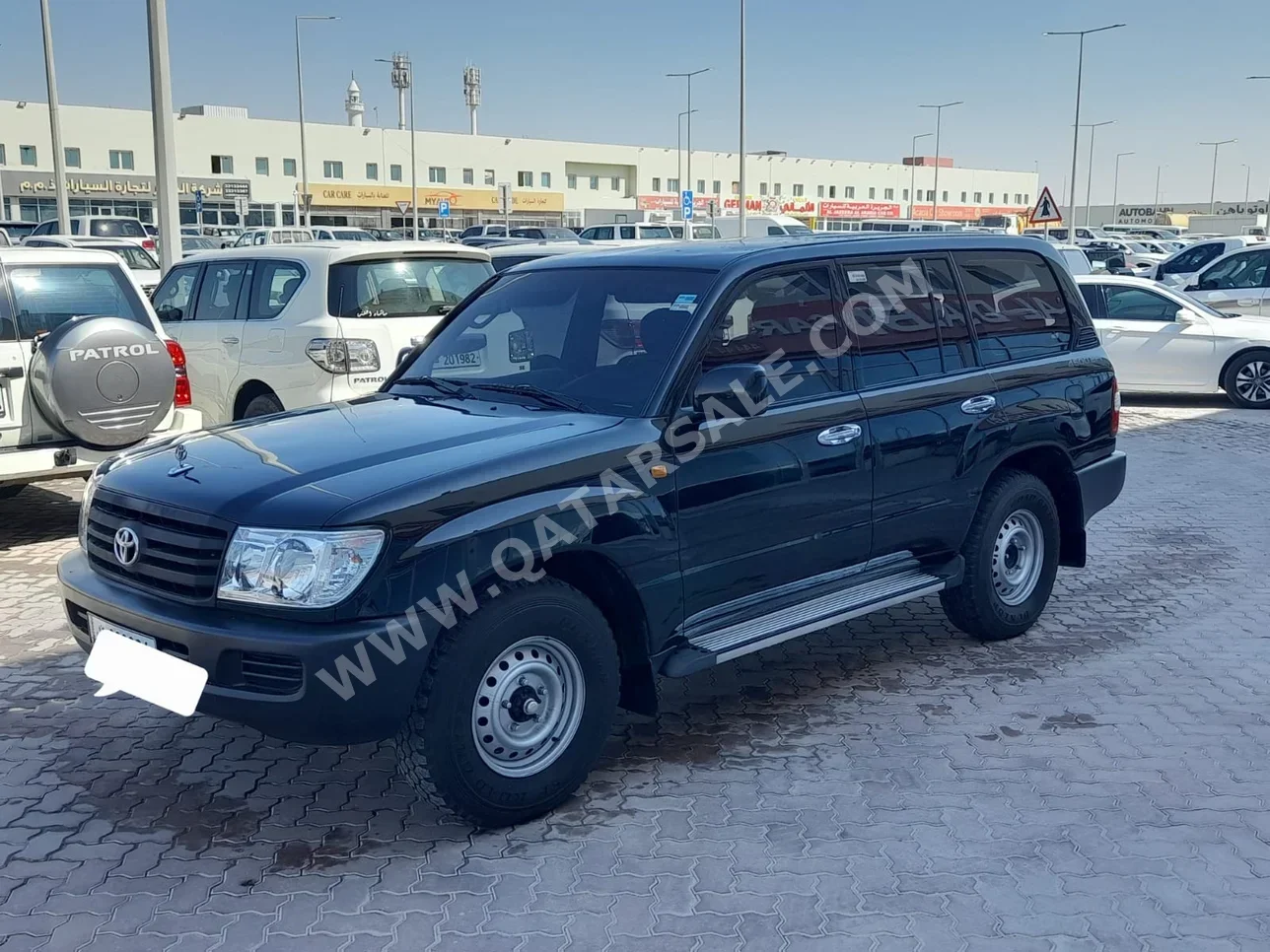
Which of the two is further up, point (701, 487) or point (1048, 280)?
A: point (1048, 280)

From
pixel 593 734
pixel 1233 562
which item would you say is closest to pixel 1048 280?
pixel 1233 562

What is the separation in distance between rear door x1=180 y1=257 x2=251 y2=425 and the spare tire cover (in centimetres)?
232

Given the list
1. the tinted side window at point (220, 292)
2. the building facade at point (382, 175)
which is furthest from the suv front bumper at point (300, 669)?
the building facade at point (382, 175)

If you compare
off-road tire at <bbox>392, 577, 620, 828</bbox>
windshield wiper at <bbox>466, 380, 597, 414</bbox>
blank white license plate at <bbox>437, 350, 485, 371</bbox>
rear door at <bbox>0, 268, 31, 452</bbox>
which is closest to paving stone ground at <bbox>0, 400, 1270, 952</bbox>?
off-road tire at <bbox>392, 577, 620, 828</bbox>

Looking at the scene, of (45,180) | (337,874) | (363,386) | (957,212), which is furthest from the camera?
(957,212)

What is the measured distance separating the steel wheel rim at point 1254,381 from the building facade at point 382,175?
1209 inches

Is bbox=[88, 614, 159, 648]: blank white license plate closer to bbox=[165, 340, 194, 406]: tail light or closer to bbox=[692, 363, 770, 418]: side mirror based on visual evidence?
bbox=[692, 363, 770, 418]: side mirror

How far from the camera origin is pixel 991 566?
18.9 feet

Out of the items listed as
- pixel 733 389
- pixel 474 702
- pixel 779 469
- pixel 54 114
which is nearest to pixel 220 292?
pixel 779 469

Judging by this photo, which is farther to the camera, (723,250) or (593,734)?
(723,250)

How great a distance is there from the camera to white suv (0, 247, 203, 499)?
6.96 m

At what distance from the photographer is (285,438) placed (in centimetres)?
441

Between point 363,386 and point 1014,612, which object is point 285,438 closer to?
point 1014,612

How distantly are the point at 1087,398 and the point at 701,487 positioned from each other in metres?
2.71
